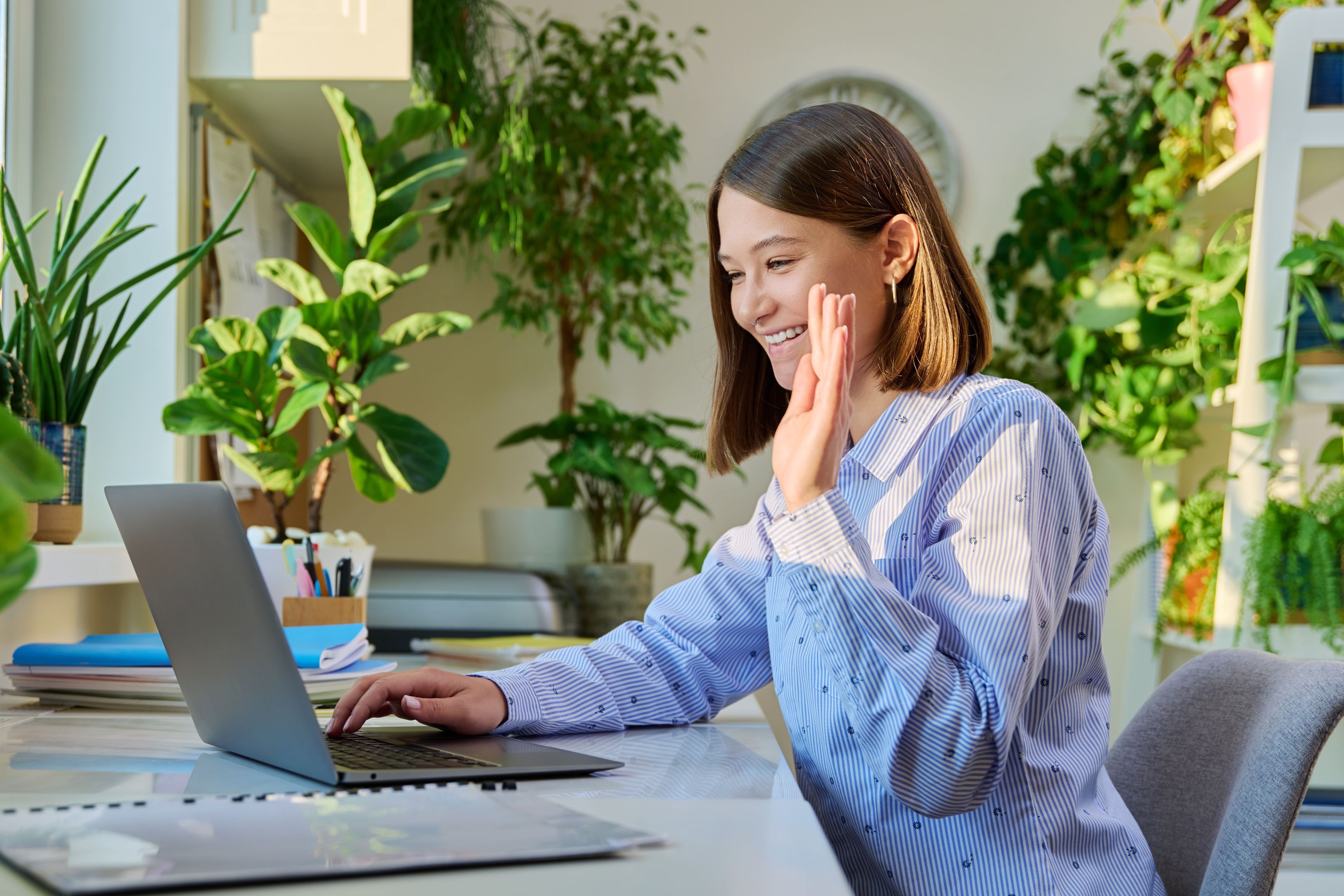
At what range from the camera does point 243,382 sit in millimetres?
Answer: 1336

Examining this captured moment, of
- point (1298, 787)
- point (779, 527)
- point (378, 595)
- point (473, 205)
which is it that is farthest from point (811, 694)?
point (473, 205)

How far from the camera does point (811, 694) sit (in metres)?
0.84

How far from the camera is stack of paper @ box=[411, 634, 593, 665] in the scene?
52.4 inches

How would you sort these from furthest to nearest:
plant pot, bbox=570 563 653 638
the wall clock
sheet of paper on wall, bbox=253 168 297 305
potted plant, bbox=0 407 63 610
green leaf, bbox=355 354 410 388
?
the wall clock < plant pot, bbox=570 563 653 638 < sheet of paper on wall, bbox=253 168 297 305 < green leaf, bbox=355 354 410 388 < potted plant, bbox=0 407 63 610

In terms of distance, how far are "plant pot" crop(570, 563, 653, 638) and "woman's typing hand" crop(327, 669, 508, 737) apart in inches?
45.8

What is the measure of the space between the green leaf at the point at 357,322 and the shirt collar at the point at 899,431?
0.79 meters

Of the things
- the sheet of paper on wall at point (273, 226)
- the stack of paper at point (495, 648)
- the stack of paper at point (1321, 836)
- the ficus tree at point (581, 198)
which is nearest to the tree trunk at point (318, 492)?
the stack of paper at point (495, 648)

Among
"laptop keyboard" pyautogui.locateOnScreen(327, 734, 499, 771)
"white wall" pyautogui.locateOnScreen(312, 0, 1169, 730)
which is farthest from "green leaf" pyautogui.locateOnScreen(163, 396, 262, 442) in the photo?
"white wall" pyautogui.locateOnScreen(312, 0, 1169, 730)

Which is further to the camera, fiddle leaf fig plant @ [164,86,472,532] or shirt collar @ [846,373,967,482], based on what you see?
fiddle leaf fig plant @ [164,86,472,532]

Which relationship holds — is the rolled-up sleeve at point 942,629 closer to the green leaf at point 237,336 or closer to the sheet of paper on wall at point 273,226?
the green leaf at point 237,336

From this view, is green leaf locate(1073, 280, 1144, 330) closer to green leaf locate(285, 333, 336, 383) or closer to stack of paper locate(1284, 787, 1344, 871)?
stack of paper locate(1284, 787, 1344, 871)

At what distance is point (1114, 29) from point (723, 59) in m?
0.87

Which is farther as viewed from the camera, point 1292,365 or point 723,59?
point 723,59

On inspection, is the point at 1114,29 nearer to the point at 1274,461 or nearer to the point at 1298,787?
the point at 1274,461
